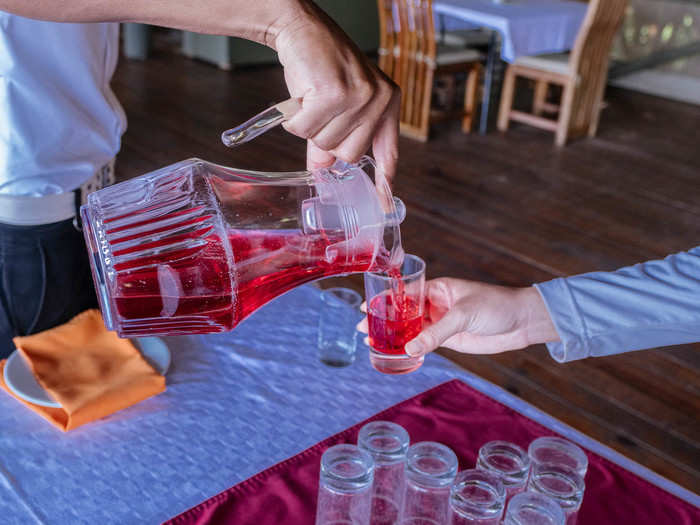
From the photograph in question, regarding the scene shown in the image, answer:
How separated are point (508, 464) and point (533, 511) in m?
0.13

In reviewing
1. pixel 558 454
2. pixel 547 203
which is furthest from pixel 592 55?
pixel 558 454

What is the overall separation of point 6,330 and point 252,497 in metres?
0.60

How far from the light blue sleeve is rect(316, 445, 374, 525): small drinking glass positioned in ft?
1.16

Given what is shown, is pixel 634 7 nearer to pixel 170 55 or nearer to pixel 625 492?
pixel 170 55

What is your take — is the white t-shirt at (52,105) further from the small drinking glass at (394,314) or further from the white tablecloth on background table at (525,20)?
the white tablecloth on background table at (525,20)

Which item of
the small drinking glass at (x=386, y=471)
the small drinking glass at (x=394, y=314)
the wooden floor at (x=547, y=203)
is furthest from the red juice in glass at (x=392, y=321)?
the wooden floor at (x=547, y=203)

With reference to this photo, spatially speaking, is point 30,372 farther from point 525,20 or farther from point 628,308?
point 525,20

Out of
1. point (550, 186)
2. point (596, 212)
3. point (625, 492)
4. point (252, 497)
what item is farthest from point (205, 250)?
point (550, 186)

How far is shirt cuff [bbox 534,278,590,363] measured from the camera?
0.97m

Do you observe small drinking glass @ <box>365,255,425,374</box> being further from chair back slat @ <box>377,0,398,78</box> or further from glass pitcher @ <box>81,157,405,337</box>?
chair back slat @ <box>377,0,398,78</box>

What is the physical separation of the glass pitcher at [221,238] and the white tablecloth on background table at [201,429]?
11.6 inches

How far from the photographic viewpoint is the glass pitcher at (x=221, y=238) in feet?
2.15

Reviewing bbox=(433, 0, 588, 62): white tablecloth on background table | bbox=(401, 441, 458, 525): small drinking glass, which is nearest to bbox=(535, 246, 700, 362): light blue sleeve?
bbox=(401, 441, 458, 525): small drinking glass

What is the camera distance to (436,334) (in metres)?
0.87
